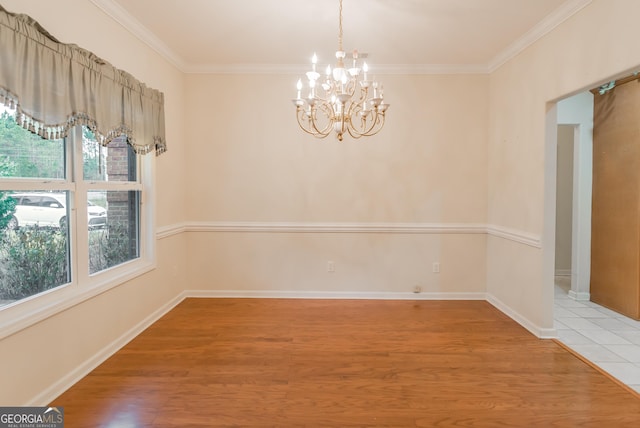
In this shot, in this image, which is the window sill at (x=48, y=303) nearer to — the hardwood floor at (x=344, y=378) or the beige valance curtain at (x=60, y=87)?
the hardwood floor at (x=344, y=378)

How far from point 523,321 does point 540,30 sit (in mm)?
2743

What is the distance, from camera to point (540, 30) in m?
3.18

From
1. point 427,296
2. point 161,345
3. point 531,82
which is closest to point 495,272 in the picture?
point 427,296

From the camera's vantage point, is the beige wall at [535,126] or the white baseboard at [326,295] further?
the white baseboard at [326,295]

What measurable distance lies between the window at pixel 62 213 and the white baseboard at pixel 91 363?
21.0 inches

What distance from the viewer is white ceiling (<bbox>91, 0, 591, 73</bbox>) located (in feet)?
9.33

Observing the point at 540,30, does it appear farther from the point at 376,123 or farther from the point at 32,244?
the point at 32,244

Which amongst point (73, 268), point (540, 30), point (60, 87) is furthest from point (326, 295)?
point (540, 30)

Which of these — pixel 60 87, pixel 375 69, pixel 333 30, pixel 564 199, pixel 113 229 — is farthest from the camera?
pixel 564 199

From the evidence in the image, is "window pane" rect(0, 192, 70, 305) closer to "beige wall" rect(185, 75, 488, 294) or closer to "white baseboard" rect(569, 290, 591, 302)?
"beige wall" rect(185, 75, 488, 294)

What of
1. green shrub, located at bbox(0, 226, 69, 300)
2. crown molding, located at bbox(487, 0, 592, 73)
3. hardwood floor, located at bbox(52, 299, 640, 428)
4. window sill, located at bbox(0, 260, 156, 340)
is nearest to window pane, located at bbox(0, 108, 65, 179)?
green shrub, located at bbox(0, 226, 69, 300)

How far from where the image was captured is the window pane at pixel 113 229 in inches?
111

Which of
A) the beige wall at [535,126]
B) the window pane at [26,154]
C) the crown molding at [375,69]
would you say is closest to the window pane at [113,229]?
the window pane at [26,154]

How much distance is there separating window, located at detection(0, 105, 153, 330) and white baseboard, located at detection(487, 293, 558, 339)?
12.4 ft
